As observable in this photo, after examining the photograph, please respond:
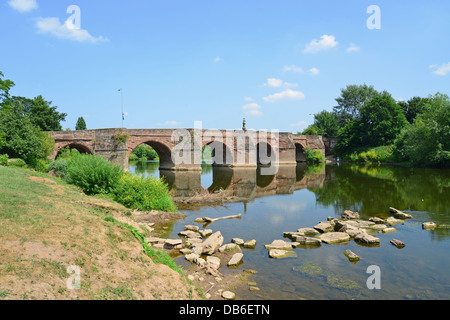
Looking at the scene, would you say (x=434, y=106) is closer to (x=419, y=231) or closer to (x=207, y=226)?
(x=419, y=231)

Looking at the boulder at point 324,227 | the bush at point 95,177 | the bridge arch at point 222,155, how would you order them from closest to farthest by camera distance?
the boulder at point 324,227 < the bush at point 95,177 < the bridge arch at point 222,155

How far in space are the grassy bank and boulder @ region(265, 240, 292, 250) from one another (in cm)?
426

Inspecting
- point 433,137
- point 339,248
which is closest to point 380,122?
point 433,137

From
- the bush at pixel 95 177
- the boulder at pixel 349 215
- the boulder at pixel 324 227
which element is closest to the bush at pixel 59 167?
the bush at pixel 95 177

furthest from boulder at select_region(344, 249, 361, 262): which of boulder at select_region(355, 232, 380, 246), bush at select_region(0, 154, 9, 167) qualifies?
bush at select_region(0, 154, 9, 167)

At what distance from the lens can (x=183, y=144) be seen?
4050 cm

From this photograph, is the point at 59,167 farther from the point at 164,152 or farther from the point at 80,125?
the point at 80,125

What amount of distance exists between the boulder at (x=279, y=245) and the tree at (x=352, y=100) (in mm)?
68839

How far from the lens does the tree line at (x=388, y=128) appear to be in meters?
41.2

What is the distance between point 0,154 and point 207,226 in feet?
65.7

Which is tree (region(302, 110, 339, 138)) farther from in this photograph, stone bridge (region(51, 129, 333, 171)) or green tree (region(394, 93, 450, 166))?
green tree (region(394, 93, 450, 166))

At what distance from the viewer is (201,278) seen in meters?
8.20

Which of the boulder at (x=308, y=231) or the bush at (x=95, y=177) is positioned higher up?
the bush at (x=95, y=177)

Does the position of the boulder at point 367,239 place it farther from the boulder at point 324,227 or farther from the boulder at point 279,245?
the boulder at point 279,245
